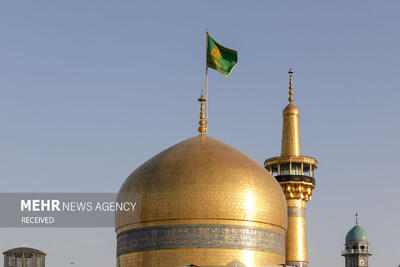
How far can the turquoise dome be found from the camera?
62875 millimetres

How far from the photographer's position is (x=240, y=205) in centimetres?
2334

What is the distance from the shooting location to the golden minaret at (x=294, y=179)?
28062 millimetres

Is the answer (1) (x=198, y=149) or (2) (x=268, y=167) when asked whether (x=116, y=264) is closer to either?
(1) (x=198, y=149)

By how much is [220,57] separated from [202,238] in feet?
21.5

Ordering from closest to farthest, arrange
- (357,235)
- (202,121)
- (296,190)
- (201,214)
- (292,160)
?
1. (201,214)
2. (202,121)
3. (296,190)
4. (292,160)
5. (357,235)

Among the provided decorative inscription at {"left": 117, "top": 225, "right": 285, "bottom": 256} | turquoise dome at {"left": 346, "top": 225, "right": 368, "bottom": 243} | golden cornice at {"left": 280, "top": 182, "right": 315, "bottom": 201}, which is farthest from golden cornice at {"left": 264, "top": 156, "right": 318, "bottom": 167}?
turquoise dome at {"left": 346, "top": 225, "right": 368, "bottom": 243}

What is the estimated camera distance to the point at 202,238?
22.9 metres

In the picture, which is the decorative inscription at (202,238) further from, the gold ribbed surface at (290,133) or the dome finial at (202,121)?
the gold ribbed surface at (290,133)

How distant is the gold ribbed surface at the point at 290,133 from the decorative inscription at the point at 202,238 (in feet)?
21.5

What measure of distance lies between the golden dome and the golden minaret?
12.2ft

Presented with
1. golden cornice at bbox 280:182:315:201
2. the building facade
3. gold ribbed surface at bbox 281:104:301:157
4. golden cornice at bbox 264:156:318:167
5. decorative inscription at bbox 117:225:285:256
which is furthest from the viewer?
the building facade

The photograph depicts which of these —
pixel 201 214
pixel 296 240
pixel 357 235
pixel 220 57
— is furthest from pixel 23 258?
pixel 357 235

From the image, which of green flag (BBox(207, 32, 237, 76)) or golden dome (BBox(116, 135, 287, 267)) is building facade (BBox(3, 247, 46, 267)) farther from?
green flag (BBox(207, 32, 237, 76))

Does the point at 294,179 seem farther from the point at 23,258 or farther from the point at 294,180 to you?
the point at 23,258
